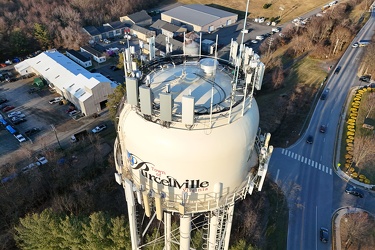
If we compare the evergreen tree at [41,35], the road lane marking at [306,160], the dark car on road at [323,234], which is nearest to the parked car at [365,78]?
the road lane marking at [306,160]

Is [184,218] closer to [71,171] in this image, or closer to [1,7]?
[71,171]

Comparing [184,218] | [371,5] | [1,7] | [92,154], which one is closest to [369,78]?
[371,5]

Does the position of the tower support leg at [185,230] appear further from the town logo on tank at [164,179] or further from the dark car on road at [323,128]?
the dark car on road at [323,128]

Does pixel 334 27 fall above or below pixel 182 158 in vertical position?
below

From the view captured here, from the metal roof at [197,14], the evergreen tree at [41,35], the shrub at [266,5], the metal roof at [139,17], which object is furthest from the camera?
the shrub at [266,5]

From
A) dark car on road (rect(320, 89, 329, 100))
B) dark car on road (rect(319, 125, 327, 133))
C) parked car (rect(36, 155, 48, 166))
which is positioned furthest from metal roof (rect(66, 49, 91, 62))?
dark car on road (rect(319, 125, 327, 133))

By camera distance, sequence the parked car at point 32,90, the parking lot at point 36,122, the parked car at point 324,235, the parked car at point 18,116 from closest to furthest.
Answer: the parked car at point 324,235 → the parking lot at point 36,122 → the parked car at point 18,116 → the parked car at point 32,90

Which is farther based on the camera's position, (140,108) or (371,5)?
(371,5)

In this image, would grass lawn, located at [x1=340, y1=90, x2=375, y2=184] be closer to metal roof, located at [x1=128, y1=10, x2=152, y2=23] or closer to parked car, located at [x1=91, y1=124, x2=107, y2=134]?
parked car, located at [x1=91, y1=124, x2=107, y2=134]
